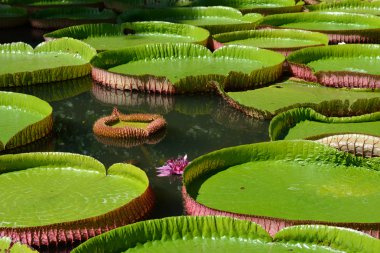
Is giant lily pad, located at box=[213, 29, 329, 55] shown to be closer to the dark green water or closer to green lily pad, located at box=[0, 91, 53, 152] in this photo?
the dark green water

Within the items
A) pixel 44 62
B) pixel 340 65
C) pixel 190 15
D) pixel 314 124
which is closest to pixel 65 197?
pixel 314 124

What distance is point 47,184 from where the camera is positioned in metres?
3.88

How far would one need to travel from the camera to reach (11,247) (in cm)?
295

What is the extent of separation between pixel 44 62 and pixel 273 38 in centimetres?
216

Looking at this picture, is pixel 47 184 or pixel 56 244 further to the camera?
pixel 47 184

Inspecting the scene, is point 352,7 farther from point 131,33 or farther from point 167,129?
point 167,129

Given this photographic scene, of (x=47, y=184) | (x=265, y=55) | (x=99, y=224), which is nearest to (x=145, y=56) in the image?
(x=265, y=55)

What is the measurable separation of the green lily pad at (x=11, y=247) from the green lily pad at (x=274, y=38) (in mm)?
4283

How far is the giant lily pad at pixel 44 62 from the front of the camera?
615cm

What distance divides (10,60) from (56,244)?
12.0ft

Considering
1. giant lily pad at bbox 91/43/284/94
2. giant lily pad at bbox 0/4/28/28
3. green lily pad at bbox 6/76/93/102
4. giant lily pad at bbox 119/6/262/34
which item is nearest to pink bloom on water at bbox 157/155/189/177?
giant lily pad at bbox 91/43/284/94

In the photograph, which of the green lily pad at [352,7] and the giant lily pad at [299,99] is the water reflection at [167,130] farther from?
the green lily pad at [352,7]

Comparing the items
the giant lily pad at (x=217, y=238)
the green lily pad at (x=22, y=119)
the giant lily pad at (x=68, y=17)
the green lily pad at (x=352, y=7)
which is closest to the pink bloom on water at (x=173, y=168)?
the green lily pad at (x=22, y=119)

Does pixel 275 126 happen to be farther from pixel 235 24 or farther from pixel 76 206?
pixel 235 24
